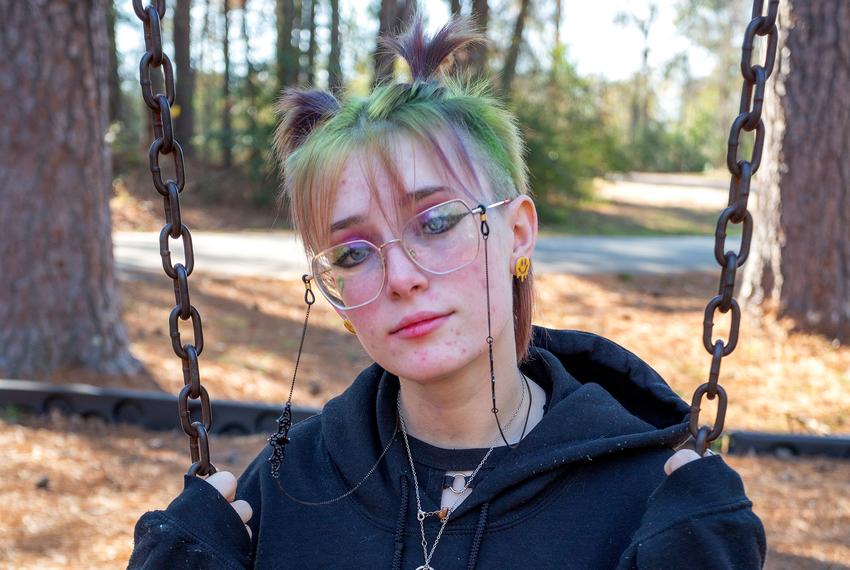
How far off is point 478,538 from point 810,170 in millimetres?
5364

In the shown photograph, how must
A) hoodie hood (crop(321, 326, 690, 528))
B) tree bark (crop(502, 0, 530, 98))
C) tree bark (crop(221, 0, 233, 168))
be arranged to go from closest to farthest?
hoodie hood (crop(321, 326, 690, 528))
tree bark (crop(502, 0, 530, 98))
tree bark (crop(221, 0, 233, 168))

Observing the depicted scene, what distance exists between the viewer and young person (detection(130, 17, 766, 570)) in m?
1.71

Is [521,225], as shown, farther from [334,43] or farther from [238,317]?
[334,43]

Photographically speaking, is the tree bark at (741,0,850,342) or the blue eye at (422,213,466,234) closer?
the blue eye at (422,213,466,234)

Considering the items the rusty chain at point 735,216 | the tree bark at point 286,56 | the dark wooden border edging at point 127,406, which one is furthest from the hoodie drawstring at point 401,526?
the tree bark at point 286,56

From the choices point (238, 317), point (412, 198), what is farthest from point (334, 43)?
point (412, 198)

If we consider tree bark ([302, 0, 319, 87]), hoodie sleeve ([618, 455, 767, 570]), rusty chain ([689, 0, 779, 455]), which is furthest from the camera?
tree bark ([302, 0, 319, 87])

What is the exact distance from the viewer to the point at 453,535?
1.75 m

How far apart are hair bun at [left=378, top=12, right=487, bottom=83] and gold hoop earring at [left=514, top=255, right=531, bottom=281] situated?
0.46 metres

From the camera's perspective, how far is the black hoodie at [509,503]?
1.50m

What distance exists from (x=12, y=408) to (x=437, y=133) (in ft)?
13.4

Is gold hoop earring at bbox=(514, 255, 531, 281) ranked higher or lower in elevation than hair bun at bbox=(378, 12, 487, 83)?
lower

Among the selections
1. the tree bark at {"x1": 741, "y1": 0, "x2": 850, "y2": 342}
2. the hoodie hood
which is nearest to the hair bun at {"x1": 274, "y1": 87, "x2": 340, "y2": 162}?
the hoodie hood

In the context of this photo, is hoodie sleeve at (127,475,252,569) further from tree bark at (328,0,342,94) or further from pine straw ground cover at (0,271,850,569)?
tree bark at (328,0,342,94)
